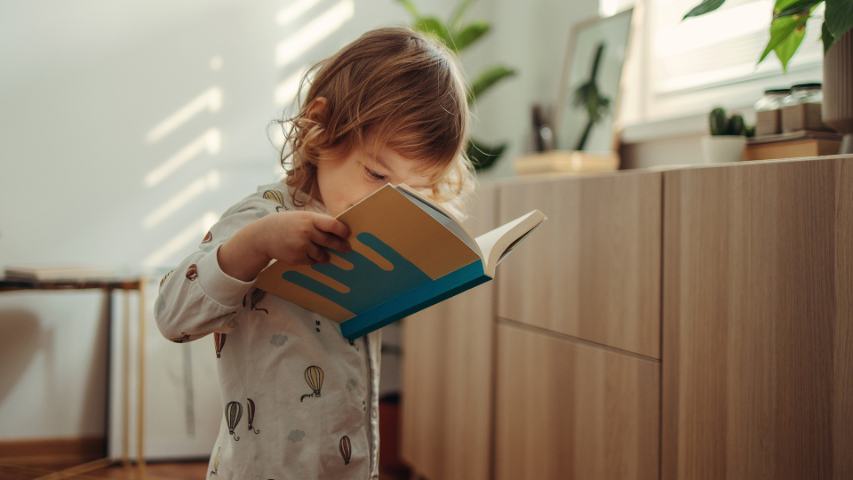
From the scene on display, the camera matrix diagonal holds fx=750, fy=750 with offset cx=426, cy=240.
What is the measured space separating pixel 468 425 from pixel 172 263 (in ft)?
4.67

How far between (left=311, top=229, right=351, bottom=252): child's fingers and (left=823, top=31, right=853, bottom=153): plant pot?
0.90 metres

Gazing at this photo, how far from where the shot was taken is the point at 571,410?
1639mm

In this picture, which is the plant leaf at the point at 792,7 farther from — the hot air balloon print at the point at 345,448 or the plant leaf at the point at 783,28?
the hot air balloon print at the point at 345,448

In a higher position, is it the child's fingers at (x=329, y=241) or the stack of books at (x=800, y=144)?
the stack of books at (x=800, y=144)

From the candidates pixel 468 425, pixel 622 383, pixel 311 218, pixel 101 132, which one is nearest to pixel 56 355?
pixel 101 132

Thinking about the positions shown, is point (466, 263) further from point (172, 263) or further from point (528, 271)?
point (172, 263)

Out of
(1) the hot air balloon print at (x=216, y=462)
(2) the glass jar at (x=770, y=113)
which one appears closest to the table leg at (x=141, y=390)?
(1) the hot air balloon print at (x=216, y=462)

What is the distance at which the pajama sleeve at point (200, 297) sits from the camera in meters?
0.81

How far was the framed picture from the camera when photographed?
86.5 inches

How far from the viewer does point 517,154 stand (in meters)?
2.87

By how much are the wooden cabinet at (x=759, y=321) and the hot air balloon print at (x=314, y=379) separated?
699 mm

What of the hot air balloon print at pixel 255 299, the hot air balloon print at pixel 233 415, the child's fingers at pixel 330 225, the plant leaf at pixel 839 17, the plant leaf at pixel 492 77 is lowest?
the hot air balloon print at pixel 233 415

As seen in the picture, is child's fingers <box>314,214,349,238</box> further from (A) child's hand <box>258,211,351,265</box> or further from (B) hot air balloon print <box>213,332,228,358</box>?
(B) hot air balloon print <box>213,332,228,358</box>

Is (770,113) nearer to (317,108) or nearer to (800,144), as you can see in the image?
(800,144)
